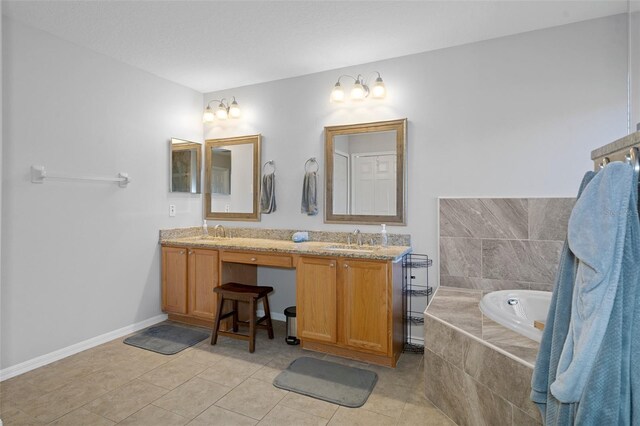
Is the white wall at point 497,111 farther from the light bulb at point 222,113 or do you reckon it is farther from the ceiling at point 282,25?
the light bulb at point 222,113

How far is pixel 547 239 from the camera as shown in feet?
8.02

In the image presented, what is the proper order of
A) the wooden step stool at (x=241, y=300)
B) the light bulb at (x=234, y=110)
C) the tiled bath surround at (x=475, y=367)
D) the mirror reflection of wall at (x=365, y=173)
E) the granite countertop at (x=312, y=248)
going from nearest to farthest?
the tiled bath surround at (x=475, y=367) < the granite countertop at (x=312, y=248) < the wooden step stool at (x=241, y=300) < the mirror reflection of wall at (x=365, y=173) < the light bulb at (x=234, y=110)

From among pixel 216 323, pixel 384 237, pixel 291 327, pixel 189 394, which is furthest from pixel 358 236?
pixel 189 394

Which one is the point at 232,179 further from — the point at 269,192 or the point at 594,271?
the point at 594,271

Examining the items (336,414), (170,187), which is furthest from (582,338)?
(170,187)

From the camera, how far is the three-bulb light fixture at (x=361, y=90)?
289 centimetres

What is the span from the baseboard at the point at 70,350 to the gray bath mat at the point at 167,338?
103 millimetres

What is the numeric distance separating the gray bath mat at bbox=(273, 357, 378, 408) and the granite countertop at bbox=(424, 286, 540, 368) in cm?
66

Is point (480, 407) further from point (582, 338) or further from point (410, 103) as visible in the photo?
Result: point (410, 103)

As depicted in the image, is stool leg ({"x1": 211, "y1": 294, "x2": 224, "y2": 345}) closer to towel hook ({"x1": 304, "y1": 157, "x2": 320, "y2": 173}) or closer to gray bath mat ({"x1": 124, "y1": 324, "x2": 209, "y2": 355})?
gray bath mat ({"x1": 124, "y1": 324, "x2": 209, "y2": 355})

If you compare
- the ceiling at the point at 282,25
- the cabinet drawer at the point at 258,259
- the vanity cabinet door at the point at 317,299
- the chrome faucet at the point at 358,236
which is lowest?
Result: the vanity cabinet door at the point at 317,299

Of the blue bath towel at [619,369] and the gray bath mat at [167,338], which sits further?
the gray bath mat at [167,338]

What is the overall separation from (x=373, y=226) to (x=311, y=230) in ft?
2.06

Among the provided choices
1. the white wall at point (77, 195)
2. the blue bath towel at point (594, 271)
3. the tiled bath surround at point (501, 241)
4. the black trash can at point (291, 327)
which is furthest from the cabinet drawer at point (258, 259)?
the blue bath towel at point (594, 271)
